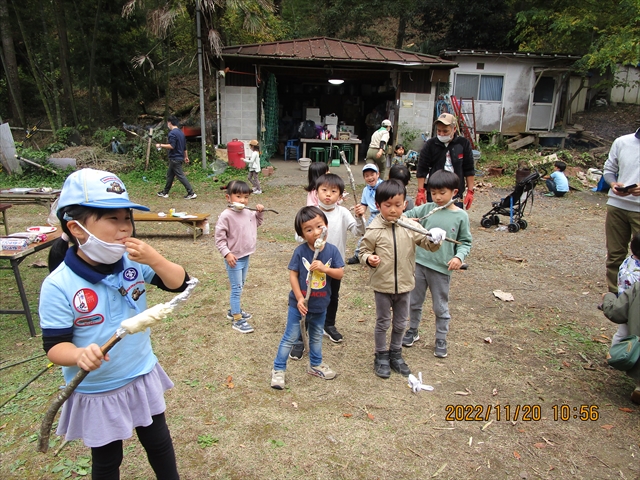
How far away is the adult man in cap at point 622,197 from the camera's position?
429cm

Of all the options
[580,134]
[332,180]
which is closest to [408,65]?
[580,134]

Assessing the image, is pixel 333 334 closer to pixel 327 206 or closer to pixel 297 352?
pixel 297 352

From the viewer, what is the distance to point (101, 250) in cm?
180

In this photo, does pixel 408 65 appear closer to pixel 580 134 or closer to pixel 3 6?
pixel 580 134

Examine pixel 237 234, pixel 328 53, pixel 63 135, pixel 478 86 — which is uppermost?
pixel 328 53

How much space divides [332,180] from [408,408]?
6.20 feet

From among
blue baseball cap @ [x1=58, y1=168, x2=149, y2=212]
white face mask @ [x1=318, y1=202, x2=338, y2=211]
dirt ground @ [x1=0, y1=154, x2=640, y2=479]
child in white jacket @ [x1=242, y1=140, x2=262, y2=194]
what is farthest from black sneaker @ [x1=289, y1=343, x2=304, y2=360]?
child in white jacket @ [x1=242, y1=140, x2=262, y2=194]

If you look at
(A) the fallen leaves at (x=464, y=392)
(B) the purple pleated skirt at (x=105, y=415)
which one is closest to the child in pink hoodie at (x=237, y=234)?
(A) the fallen leaves at (x=464, y=392)

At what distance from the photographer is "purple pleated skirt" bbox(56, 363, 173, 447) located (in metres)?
1.89

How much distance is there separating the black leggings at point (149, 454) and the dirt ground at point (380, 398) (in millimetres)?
538

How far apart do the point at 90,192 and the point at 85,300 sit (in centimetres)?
44

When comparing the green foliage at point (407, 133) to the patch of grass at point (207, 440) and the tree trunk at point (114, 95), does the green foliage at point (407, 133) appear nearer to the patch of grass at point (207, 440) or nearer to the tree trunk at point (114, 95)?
the tree trunk at point (114, 95)

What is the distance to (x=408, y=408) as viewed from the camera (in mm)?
3225

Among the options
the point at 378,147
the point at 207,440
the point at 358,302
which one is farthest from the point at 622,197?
the point at 378,147
